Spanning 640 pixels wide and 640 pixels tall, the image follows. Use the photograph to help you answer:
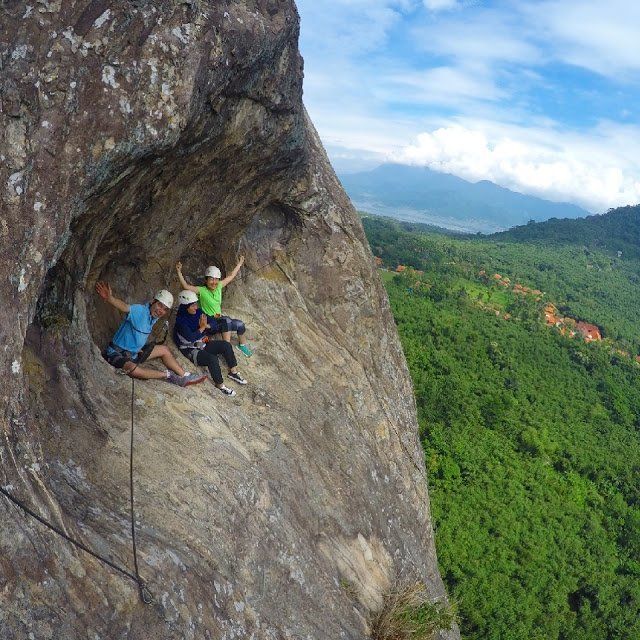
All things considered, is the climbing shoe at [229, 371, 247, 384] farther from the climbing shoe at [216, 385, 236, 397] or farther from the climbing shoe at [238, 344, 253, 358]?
the climbing shoe at [238, 344, 253, 358]

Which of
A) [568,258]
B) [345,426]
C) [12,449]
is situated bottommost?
[345,426]

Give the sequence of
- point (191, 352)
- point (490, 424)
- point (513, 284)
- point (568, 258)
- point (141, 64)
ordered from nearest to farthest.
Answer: point (141, 64)
point (191, 352)
point (490, 424)
point (513, 284)
point (568, 258)

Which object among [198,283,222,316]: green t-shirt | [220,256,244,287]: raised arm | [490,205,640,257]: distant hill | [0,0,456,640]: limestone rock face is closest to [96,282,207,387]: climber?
[0,0,456,640]: limestone rock face

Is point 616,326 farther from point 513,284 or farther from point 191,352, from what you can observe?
point 191,352

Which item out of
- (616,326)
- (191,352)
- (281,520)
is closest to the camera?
(281,520)

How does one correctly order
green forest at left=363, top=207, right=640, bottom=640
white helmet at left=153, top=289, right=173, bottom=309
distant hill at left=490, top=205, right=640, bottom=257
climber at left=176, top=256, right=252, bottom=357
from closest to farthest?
white helmet at left=153, top=289, right=173, bottom=309 < climber at left=176, top=256, right=252, bottom=357 < green forest at left=363, top=207, right=640, bottom=640 < distant hill at left=490, top=205, right=640, bottom=257

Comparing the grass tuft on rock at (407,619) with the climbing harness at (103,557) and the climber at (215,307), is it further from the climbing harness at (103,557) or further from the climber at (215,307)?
the climber at (215,307)

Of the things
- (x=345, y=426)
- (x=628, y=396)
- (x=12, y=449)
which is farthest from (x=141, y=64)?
(x=628, y=396)
